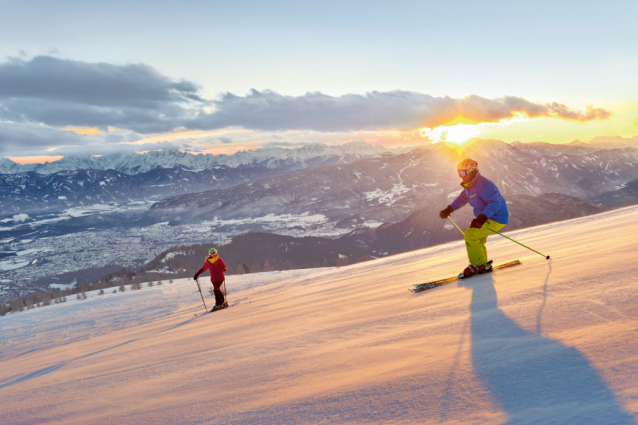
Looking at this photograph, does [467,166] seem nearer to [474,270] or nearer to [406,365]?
[474,270]

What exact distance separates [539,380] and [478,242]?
4.02 meters

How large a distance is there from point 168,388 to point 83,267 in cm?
19902

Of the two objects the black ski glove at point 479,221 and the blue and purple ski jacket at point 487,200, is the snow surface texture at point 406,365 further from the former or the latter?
the blue and purple ski jacket at point 487,200

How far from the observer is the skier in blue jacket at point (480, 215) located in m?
5.45

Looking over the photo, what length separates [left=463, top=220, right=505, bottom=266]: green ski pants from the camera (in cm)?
546

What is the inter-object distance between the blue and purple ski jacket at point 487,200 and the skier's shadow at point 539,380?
332 cm

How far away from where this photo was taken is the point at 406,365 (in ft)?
7.39

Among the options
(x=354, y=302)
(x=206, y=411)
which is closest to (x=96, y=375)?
(x=206, y=411)

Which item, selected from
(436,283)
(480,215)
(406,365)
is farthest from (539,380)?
(480,215)

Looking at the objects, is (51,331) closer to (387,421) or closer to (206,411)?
(206,411)

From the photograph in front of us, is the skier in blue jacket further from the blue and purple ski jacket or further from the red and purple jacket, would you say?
the red and purple jacket

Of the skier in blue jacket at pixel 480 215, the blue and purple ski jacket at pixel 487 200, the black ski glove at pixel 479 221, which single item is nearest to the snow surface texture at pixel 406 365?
the skier in blue jacket at pixel 480 215

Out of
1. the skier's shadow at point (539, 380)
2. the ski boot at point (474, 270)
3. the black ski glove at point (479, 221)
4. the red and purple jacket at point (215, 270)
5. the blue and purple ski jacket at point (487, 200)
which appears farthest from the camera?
the red and purple jacket at point (215, 270)

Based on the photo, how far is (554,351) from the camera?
2023 millimetres
